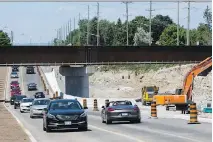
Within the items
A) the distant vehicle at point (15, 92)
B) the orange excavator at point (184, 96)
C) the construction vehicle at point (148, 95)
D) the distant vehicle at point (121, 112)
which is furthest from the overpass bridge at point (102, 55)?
the distant vehicle at point (121, 112)

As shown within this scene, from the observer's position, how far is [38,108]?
46.2m

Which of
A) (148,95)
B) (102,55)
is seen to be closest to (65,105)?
(148,95)

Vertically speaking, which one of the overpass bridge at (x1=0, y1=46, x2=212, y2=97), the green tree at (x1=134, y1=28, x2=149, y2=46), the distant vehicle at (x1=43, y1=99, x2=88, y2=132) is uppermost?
the green tree at (x1=134, y1=28, x2=149, y2=46)

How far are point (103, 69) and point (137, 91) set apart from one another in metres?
31.4

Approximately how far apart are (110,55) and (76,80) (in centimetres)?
1186

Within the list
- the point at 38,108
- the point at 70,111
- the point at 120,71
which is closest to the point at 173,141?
the point at 70,111

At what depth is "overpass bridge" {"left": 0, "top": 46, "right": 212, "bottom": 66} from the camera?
265ft

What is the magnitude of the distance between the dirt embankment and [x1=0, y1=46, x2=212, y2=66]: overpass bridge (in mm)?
23468

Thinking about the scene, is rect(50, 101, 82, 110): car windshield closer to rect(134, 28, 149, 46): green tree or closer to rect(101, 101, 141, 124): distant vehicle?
rect(101, 101, 141, 124): distant vehicle

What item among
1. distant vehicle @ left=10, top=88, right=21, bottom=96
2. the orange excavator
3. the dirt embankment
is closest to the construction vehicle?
the orange excavator

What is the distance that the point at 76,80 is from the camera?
93125mm

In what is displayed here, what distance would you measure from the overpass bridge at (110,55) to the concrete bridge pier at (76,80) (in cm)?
710

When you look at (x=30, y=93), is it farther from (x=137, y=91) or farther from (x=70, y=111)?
(x=70, y=111)

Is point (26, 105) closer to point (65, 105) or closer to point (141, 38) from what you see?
point (65, 105)
